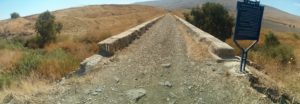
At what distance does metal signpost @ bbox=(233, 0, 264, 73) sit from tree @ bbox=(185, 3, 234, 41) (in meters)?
27.5

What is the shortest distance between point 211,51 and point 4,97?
6.11 m

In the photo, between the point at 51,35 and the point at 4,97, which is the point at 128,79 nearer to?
the point at 4,97

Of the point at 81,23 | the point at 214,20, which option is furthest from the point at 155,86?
the point at 81,23

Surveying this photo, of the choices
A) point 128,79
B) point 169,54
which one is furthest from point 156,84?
point 169,54

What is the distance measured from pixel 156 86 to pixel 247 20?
90.3 inches

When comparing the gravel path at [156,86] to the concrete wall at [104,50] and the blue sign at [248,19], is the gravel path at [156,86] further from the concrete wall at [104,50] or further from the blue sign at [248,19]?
the blue sign at [248,19]

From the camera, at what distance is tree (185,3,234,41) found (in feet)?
120

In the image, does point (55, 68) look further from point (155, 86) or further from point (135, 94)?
point (135, 94)

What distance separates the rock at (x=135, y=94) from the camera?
702 centimetres

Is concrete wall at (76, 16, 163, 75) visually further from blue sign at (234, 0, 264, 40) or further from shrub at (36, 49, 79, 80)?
blue sign at (234, 0, 264, 40)

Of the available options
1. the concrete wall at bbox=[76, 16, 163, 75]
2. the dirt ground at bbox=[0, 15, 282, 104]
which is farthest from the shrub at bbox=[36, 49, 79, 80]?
the dirt ground at bbox=[0, 15, 282, 104]

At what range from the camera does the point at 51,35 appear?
32969 mm

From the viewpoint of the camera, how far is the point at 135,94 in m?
7.24

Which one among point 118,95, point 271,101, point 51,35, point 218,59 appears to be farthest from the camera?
point 51,35
